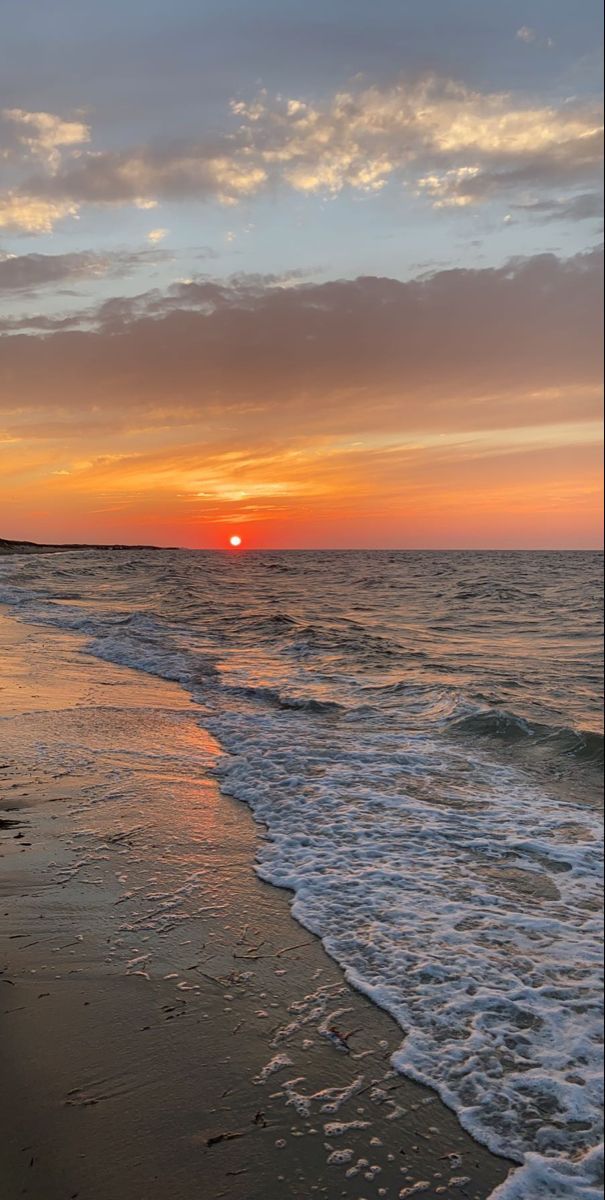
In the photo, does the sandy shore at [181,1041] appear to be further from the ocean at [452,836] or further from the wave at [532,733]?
the wave at [532,733]

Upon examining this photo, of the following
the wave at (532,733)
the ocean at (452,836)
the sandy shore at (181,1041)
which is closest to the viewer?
the sandy shore at (181,1041)

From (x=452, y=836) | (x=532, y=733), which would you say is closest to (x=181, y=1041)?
(x=452, y=836)

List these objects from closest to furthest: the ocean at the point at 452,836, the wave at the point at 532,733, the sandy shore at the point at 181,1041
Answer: the sandy shore at the point at 181,1041, the ocean at the point at 452,836, the wave at the point at 532,733

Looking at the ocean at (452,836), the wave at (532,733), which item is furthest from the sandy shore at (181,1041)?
the wave at (532,733)

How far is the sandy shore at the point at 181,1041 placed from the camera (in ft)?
8.95

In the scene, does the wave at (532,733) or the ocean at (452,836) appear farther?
the wave at (532,733)

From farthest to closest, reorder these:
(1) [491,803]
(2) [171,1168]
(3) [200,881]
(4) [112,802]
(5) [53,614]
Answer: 1. (5) [53,614]
2. (1) [491,803]
3. (4) [112,802]
4. (3) [200,881]
5. (2) [171,1168]

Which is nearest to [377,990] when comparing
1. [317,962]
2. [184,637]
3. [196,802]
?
[317,962]

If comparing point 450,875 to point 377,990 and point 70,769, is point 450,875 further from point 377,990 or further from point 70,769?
point 70,769

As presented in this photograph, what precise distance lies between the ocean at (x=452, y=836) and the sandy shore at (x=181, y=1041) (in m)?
0.25

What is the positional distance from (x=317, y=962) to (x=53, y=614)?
65.2 ft

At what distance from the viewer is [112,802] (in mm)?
6414

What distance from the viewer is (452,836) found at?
6254 mm

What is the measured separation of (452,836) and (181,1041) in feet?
11.3
